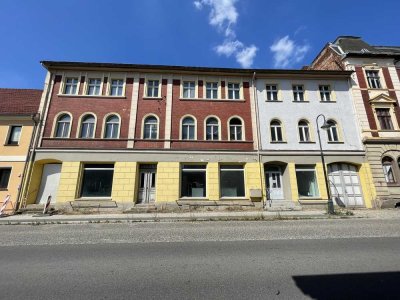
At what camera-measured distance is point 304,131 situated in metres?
16.4

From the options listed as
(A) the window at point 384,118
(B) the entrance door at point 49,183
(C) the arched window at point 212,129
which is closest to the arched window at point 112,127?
(B) the entrance door at point 49,183

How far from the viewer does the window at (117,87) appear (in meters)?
16.3

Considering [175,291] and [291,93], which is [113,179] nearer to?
[175,291]

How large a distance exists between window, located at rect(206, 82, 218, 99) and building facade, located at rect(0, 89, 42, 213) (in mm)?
12797

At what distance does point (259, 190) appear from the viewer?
47.7 feet

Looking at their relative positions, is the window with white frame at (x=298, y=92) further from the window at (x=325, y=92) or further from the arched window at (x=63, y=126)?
the arched window at (x=63, y=126)

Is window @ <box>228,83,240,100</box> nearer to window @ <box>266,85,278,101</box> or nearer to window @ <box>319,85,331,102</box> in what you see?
window @ <box>266,85,278,101</box>

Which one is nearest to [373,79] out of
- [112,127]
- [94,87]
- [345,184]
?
[345,184]

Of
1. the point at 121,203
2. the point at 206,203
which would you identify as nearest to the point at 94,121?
the point at 121,203

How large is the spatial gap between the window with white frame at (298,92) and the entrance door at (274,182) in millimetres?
6185

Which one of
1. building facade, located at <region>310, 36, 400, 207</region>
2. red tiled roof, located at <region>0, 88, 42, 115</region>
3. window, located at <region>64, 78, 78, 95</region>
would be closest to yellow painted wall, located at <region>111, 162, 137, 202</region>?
window, located at <region>64, 78, 78, 95</region>

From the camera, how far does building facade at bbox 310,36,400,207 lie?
15250 millimetres

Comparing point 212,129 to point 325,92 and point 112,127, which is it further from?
point 325,92

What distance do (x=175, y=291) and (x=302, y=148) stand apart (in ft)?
48.9
